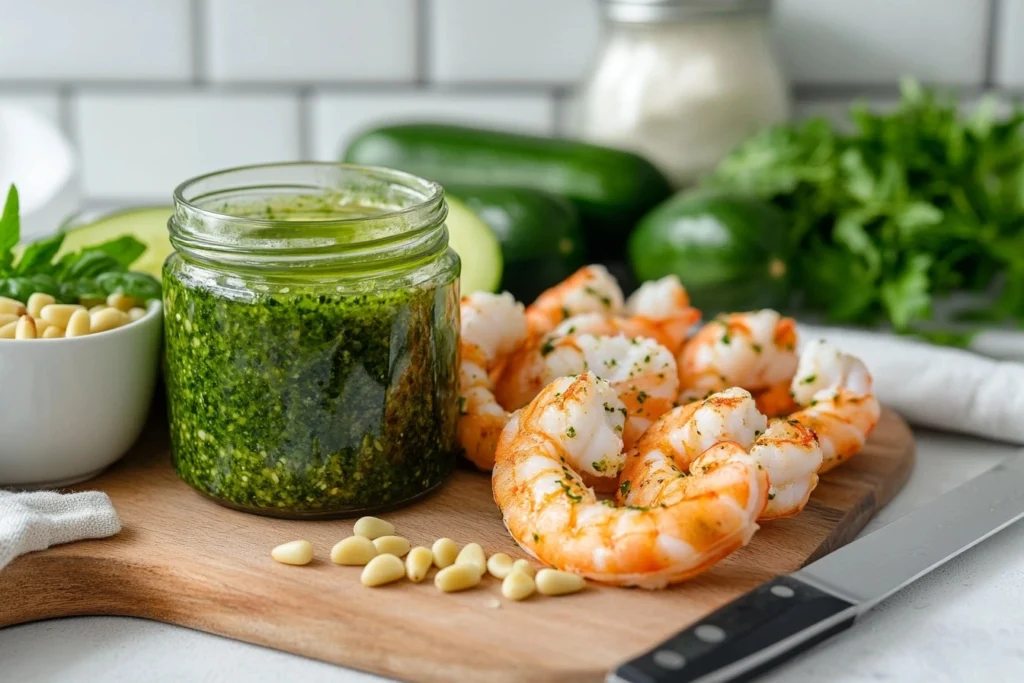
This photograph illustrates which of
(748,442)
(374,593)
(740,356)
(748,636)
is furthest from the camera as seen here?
(740,356)

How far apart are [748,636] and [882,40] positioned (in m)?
1.47

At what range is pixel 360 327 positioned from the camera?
1.11 metres

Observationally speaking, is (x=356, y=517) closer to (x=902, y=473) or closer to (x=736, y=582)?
(x=736, y=582)

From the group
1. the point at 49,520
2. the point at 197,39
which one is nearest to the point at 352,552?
the point at 49,520

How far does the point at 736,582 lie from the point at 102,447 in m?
0.65

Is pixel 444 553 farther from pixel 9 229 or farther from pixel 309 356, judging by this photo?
pixel 9 229

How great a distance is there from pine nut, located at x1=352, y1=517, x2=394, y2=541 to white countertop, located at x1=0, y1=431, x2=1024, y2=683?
139 millimetres

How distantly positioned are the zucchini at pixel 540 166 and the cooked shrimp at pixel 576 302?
0.51 meters

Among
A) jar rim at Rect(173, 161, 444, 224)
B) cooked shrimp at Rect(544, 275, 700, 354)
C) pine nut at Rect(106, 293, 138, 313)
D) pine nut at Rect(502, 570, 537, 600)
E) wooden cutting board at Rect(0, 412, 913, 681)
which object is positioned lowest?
wooden cutting board at Rect(0, 412, 913, 681)

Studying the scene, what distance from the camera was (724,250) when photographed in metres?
1.73

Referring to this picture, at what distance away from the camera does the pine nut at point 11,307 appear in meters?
1.21

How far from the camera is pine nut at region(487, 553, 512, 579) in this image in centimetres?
105

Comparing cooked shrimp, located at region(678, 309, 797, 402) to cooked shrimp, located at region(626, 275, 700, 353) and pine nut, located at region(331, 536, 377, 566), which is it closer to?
cooked shrimp, located at region(626, 275, 700, 353)

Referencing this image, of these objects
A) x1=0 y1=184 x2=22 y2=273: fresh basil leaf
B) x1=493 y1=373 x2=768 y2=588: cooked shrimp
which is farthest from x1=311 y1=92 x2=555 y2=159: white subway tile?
x1=493 y1=373 x2=768 y2=588: cooked shrimp
